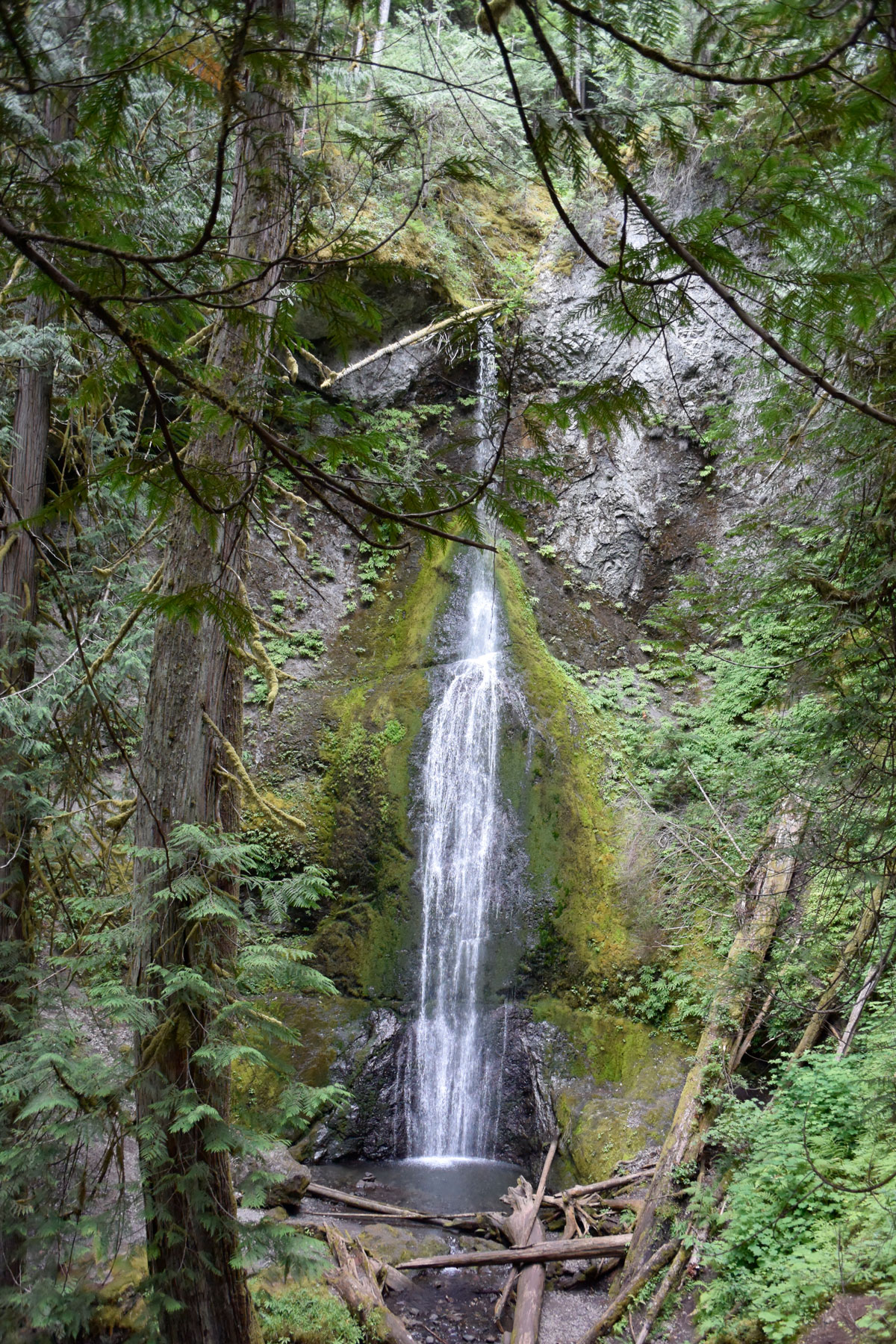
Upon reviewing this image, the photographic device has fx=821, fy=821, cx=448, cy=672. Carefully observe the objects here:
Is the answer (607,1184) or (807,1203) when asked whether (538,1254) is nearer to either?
(607,1184)

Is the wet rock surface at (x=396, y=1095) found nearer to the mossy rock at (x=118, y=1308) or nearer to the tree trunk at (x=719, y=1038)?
the tree trunk at (x=719, y=1038)

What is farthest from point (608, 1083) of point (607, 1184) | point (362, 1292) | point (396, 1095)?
point (362, 1292)

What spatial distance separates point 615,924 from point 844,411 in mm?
7236

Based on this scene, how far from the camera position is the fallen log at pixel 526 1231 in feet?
20.2

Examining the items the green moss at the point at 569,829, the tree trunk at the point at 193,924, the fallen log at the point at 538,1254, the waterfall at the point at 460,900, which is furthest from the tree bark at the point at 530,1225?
the tree trunk at the point at 193,924

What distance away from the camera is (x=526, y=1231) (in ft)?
22.6

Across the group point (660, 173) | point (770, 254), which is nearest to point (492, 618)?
point (660, 173)

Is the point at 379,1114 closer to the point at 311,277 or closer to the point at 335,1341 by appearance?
the point at 335,1341

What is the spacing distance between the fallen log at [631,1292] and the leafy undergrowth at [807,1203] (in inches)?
14.9

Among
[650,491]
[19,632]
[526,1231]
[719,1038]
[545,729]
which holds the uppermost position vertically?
[650,491]

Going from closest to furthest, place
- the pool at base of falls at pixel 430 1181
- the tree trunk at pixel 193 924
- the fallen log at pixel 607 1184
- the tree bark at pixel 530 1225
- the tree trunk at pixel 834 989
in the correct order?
1. the tree trunk at pixel 193 924
2. the tree trunk at pixel 834 989
3. the tree bark at pixel 530 1225
4. the fallen log at pixel 607 1184
5. the pool at base of falls at pixel 430 1181

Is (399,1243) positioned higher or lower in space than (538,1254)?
lower

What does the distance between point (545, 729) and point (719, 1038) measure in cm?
522

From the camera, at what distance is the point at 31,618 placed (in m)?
5.32
